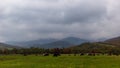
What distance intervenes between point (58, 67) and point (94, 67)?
7.31m

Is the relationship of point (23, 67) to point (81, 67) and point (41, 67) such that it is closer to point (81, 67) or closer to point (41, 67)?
point (41, 67)

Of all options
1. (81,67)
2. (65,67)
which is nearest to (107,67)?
(81,67)

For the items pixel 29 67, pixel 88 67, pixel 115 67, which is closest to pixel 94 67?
pixel 88 67

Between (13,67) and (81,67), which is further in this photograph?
(13,67)

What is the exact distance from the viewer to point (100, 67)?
2036 inches

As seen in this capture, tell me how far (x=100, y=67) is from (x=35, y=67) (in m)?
13.6

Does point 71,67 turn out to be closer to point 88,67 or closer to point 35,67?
point 88,67

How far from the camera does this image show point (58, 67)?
51.8 metres

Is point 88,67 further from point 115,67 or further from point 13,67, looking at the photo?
point 13,67

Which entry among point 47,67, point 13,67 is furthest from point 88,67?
point 13,67

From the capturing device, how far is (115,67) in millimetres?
52000

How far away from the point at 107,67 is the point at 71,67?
24.2ft

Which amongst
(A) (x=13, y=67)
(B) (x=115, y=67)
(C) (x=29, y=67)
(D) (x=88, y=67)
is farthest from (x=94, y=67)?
(A) (x=13, y=67)

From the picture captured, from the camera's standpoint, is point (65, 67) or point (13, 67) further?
point (13, 67)
